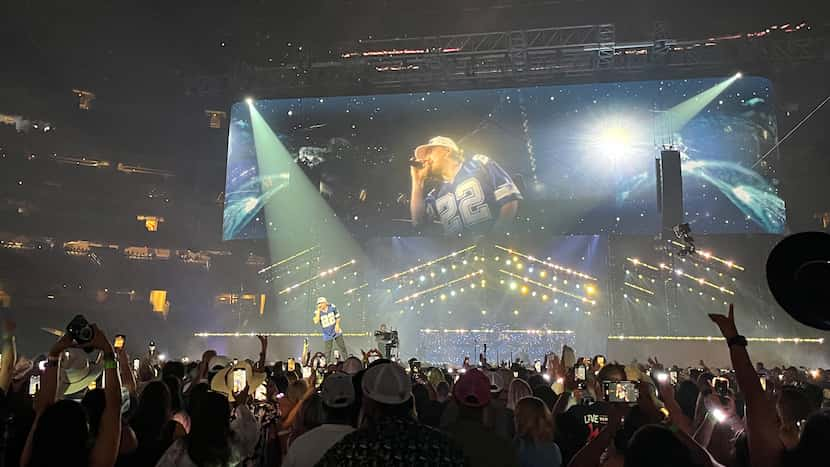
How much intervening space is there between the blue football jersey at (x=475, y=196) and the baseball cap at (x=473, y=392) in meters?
16.0

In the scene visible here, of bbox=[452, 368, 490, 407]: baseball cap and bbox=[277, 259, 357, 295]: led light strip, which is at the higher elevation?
bbox=[277, 259, 357, 295]: led light strip

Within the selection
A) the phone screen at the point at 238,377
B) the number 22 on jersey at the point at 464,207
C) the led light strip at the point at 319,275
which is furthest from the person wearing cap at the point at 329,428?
the led light strip at the point at 319,275

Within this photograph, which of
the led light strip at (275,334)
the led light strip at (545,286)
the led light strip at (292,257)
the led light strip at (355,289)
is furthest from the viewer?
the led light strip at (545,286)

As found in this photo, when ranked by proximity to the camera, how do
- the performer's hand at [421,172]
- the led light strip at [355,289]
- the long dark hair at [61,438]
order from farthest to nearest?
the led light strip at [355,289] < the performer's hand at [421,172] < the long dark hair at [61,438]

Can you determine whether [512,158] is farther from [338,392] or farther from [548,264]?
[338,392]

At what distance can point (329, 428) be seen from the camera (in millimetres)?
2688

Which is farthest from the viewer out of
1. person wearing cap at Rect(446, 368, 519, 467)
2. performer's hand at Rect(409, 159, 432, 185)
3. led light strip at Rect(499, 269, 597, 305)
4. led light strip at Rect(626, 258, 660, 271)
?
led light strip at Rect(499, 269, 597, 305)

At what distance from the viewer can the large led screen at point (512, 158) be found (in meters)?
18.1

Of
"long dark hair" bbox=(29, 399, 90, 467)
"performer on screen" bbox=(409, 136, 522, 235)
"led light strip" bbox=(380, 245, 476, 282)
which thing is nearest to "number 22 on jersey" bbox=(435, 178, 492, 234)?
"performer on screen" bbox=(409, 136, 522, 235)

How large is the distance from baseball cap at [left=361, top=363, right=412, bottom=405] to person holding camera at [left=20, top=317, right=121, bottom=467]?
1.32 meters

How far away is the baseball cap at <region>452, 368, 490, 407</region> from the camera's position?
3115 millimetres

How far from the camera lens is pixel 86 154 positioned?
2400 cm

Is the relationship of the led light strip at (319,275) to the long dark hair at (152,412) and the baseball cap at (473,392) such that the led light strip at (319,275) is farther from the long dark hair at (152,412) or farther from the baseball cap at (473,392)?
the baseball cap at (473,392)

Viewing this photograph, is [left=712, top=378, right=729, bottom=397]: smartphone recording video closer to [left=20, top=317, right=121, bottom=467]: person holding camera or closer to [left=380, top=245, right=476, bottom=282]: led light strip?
[left=20, top=317, right=121, bottom=467]: person holding camera
